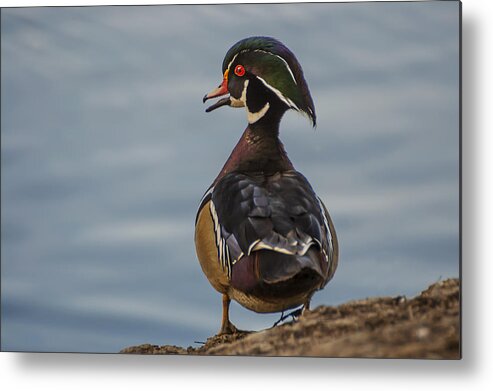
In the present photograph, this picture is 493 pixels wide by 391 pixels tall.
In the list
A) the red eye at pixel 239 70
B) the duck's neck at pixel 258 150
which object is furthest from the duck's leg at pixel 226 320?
the red eye at pixel 239 70

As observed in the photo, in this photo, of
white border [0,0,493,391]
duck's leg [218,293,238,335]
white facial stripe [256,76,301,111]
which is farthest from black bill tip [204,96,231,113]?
white border [0,0,493,391]

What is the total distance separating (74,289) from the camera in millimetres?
2396

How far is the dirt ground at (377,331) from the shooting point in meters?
2.24

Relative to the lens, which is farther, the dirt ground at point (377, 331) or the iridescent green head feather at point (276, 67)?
the iridescent green head feather at point (276, 67)

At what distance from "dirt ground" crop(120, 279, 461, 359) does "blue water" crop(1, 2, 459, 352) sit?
0.10 feet

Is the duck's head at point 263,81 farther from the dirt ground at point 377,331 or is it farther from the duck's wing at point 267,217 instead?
the dirt ground at point 377,331

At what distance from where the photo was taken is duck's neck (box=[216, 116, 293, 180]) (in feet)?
7.72

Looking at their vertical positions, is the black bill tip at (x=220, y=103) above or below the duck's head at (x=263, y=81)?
below

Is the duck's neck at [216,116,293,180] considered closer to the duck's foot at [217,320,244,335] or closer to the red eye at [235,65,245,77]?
the red eye at [235,65,245,77]

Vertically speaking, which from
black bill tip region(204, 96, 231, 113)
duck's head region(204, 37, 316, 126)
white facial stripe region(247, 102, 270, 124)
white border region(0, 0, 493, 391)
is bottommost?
white border region(0, 0, 493, 391)

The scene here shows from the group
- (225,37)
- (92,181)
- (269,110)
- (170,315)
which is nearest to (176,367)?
(170,315)

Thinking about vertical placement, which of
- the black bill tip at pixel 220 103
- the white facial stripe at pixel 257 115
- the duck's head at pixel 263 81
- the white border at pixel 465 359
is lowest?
the white border at pixel 465 359

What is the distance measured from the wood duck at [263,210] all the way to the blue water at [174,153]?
0.10 feet

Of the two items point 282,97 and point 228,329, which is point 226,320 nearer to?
point 228,329
